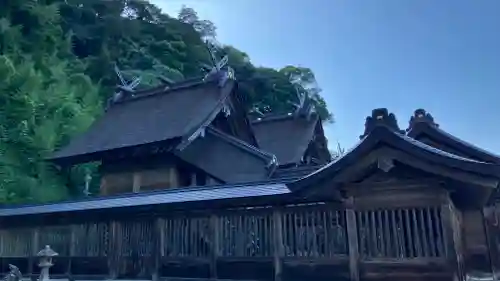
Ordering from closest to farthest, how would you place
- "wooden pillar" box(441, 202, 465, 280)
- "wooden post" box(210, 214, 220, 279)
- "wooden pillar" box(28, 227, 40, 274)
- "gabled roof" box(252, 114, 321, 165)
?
"wooden pillar" box(441, 202, 465, 280) < "wooden post" box(210, 214, 220, 279) < "wooden pillar" box(28, 227, 40, 274) < "gabled roof" box(252, 114, 321, 165)

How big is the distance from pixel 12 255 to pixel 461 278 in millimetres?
10150

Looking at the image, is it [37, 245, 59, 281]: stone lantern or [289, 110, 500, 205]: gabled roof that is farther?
[37, 245, 59, 281]: stone lantern

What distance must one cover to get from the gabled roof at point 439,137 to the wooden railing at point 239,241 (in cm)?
290

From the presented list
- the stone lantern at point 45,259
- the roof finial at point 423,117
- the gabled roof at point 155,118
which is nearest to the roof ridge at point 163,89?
the gabled roof at point 155,118

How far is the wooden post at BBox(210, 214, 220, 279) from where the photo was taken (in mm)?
8695

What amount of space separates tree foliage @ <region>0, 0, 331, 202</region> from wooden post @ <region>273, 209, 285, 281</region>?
1253 cm

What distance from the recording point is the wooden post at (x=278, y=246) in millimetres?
8134

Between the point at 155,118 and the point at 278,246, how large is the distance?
376 inches

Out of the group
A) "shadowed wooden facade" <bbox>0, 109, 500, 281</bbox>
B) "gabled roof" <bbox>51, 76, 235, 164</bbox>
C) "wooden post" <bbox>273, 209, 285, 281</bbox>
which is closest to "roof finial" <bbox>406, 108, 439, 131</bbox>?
"shadowed wooden facade" <bbox>0, 109, 500, 281</bbox>

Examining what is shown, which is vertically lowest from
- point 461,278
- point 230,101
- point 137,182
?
point 461,278

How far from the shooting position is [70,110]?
70.0ft

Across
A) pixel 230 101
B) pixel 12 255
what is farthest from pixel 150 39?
pixel 12 255

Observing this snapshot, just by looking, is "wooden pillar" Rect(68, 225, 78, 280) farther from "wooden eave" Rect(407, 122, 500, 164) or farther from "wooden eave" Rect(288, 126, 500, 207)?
"wooden eave" Rect(407, 122, 500, 164)

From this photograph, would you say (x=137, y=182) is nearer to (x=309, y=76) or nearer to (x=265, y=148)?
(x=265, y=148)
